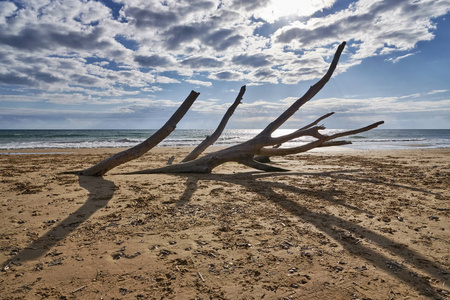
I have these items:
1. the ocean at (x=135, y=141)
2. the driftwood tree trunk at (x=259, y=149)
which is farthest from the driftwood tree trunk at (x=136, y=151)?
the ocean at (x=135, y=141)

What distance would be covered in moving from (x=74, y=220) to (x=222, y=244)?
1.84 meters

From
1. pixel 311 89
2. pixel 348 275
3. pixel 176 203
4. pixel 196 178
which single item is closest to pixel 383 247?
pixel 348 275

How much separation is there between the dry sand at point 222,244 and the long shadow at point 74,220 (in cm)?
2

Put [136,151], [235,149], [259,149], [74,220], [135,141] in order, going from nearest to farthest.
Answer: [74,220] < [136,151] < [235,149] < [259,149] < [135,141]

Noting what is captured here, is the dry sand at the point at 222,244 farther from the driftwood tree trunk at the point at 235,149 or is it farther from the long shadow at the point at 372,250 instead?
the driftwood tree trunk at the point at 235,149

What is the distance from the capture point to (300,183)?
495 centimetres

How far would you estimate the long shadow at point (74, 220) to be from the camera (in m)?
2.13

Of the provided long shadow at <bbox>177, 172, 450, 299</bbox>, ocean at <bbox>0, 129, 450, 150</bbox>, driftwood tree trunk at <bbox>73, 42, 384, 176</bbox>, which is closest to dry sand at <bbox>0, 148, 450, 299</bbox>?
long shadow at <bbox>177, 172, 450, 299</bbox>

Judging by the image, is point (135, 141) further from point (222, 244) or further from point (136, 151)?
point (222, 244)

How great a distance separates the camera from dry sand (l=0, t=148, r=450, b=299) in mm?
1722

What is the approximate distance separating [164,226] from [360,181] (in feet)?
14.3

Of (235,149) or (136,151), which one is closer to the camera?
(136,151)

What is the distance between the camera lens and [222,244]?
2.33 meters

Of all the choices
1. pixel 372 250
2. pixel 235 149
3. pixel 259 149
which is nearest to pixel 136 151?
pixel 235 149
